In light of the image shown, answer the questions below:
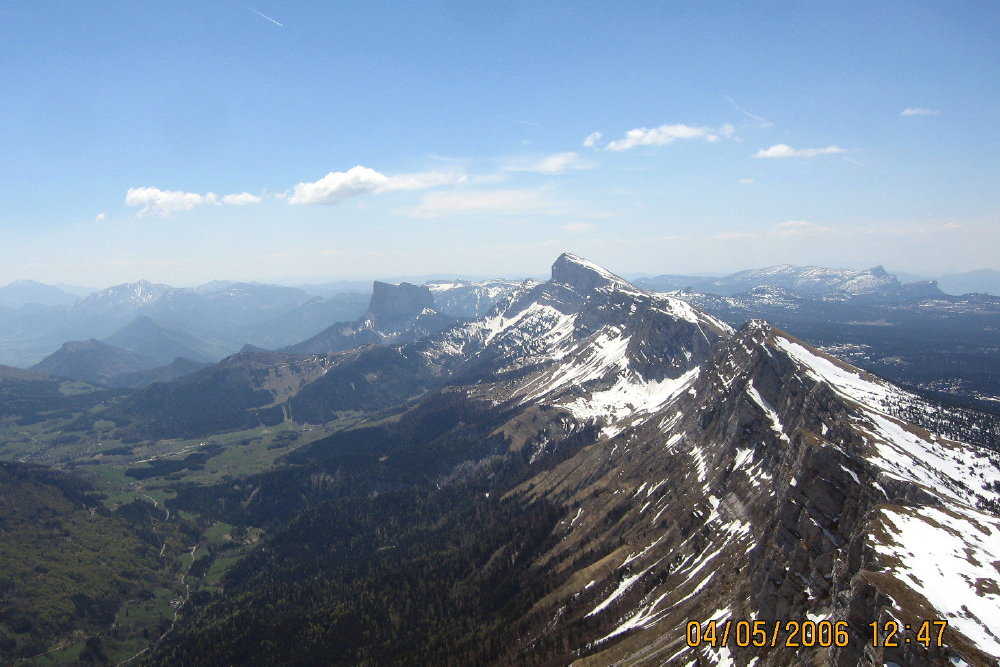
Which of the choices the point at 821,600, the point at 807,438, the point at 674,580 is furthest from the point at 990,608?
the point at 674,580

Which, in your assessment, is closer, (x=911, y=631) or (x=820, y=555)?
(x=911, y=631)

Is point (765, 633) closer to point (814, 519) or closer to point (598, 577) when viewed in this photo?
point (814, 519)

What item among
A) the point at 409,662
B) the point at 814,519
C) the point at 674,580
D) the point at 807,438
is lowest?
the point at 409,662

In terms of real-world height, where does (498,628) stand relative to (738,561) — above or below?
below

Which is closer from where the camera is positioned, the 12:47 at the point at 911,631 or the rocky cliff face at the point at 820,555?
the 12:47 at the point at 911,631

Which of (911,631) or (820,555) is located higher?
(911,631)

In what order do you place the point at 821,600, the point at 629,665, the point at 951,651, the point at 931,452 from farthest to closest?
the point at 931,452 → the point at 629,665 → the point at 821,600 → the point at 951,651

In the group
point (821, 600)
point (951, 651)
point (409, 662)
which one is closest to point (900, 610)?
point (951, 651)

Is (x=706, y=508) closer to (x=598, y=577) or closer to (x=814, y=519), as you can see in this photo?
(x=598, y=577)

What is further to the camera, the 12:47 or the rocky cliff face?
the rocky cliff face

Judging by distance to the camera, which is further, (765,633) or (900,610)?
(765,633)

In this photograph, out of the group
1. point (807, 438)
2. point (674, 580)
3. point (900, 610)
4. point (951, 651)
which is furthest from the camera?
point (674, 580)
